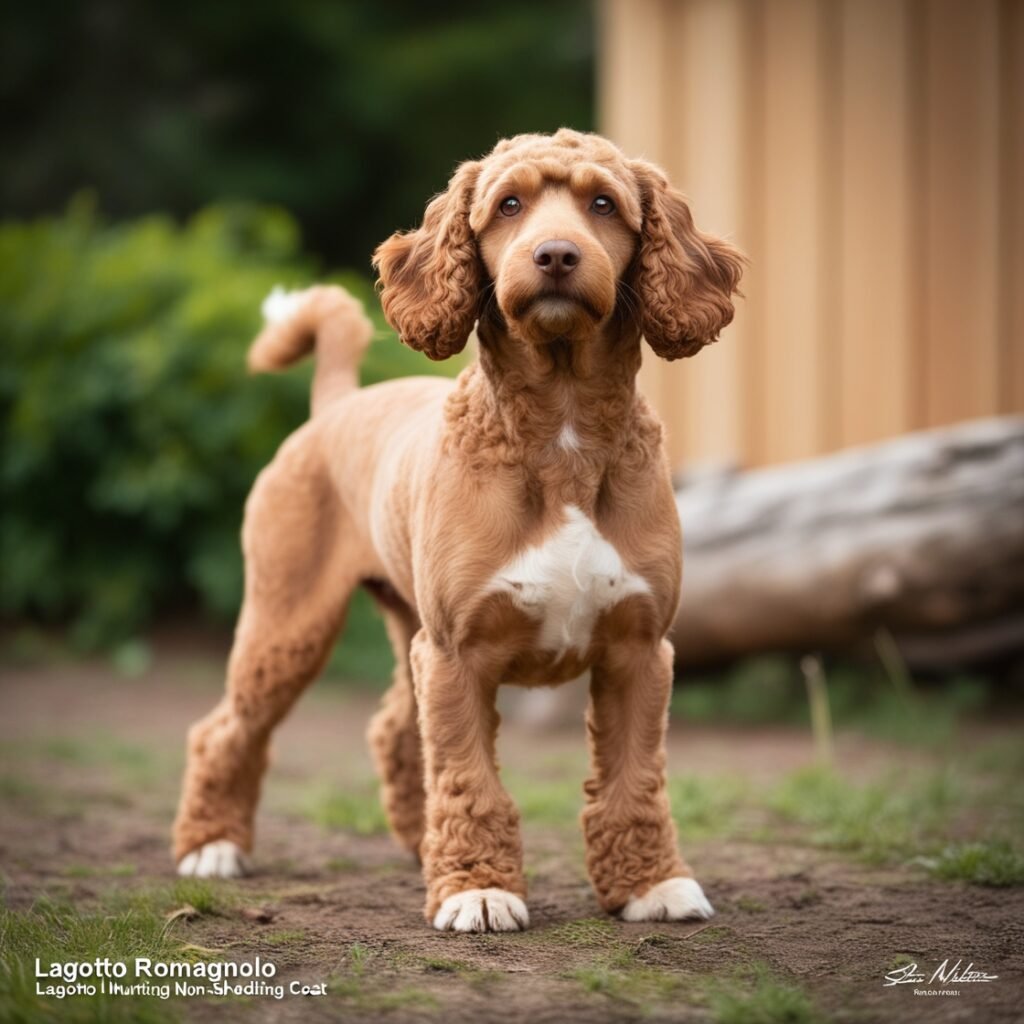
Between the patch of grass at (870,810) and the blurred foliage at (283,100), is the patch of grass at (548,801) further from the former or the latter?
the blurred foliage at (283,100)

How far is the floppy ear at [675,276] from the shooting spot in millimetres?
4176

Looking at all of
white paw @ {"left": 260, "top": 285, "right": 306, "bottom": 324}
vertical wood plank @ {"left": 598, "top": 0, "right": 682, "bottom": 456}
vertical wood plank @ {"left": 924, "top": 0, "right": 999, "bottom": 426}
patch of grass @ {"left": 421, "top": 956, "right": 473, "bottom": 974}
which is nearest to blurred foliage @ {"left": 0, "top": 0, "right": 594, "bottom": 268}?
vertical wood plank @ {"left": 598, "top": 0, "right": 682, "bottom": 456}

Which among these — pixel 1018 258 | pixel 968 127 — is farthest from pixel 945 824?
pixel 968 127

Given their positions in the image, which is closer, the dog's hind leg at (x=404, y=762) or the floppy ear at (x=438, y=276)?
the floppy ear at (x=438, y=276)

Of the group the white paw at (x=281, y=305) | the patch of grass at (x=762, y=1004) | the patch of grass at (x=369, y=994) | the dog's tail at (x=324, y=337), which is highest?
the white paw at (x=281, y=305)

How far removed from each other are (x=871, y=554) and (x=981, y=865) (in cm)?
293

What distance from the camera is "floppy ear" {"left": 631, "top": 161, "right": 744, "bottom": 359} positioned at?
4.18 m

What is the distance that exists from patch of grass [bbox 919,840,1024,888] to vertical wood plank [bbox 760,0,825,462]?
4.56 m

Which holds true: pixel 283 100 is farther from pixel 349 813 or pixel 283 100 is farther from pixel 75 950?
pixel 75 950

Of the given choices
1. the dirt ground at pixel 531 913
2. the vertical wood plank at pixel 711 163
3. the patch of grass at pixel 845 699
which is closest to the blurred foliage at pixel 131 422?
the vertical wood plank at pixel 711 163

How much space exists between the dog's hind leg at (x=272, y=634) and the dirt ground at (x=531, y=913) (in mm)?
224

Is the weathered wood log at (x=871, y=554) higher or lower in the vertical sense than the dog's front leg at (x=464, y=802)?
higher

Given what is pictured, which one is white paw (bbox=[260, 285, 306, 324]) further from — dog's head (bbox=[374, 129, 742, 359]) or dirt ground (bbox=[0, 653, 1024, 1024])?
dirt ground (bbox=[0, 653, 1024, 1024])

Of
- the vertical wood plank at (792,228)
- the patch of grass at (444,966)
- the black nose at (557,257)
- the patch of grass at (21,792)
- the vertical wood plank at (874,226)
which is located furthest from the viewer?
the vertical wood plank at (792,228)
